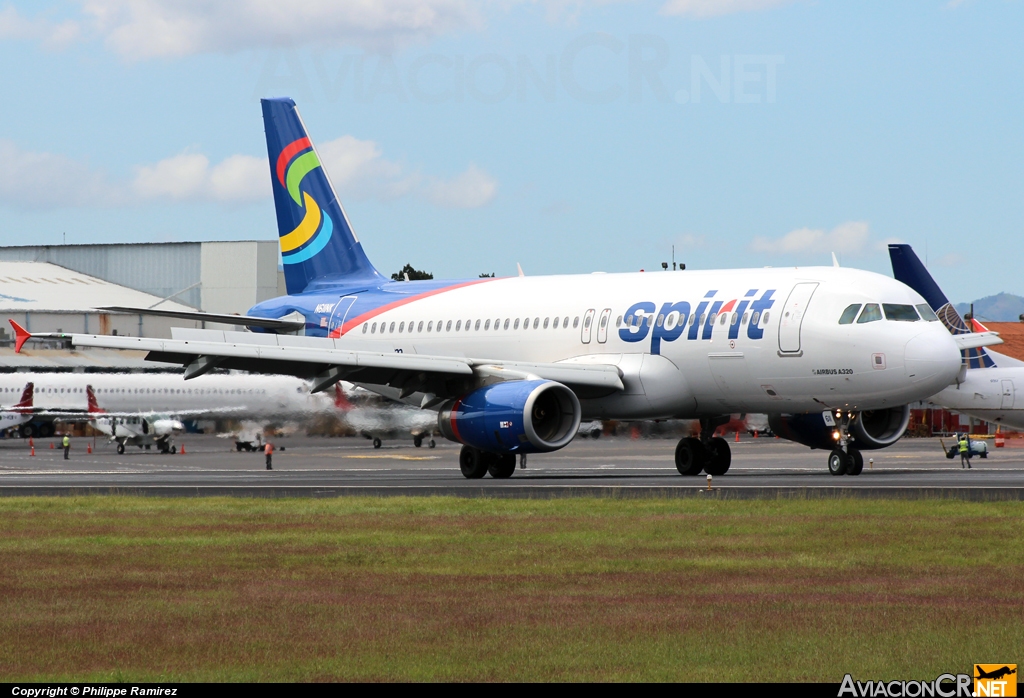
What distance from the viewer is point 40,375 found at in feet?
242

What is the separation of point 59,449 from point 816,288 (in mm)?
49071

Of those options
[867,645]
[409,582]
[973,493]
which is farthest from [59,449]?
[867,645]

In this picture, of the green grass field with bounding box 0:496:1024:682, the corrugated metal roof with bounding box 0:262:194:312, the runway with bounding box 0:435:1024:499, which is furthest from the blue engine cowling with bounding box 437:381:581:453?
the corrugated metal roof with bounding box 0:262:194:312

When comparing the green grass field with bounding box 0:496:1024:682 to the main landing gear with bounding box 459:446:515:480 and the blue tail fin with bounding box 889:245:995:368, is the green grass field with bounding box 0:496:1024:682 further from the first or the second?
the blue tail fin with bounding box 889:245:995:368

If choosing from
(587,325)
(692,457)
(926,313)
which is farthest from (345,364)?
(926,313)

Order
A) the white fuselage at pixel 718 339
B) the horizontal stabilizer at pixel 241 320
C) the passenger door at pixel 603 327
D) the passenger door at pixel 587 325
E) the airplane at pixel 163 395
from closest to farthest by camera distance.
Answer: the white fuselage at pixel 718 339, the passenger door at pixel 603 327, the passenger door at pixel 587 325, the horizontal stabilizer at pixel 241 320, the airplane at pixel 163 395

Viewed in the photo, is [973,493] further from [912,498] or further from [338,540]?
[338,540]

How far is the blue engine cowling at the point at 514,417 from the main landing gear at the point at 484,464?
A: 4.73 ft

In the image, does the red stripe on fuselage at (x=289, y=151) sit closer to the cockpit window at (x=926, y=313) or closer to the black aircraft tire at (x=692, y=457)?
the black aircraft tire at (x=692, y=457)

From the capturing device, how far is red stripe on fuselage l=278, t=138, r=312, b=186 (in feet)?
132

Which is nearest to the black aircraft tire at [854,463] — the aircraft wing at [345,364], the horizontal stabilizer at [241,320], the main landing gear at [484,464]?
the aircraft wing at [345,364]

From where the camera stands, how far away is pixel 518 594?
41.7 ft

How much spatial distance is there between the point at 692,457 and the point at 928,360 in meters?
6.73

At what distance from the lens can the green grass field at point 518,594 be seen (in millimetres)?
9656
